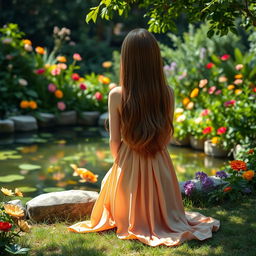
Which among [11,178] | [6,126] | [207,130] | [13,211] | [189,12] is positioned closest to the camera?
[13,211]

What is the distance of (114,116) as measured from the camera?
10.0 feet

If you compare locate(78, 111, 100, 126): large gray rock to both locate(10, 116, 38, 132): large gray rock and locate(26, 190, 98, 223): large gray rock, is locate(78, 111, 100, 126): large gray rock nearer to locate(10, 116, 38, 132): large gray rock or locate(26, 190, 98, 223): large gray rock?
locate(10, 116, 38, 132): large gray rock

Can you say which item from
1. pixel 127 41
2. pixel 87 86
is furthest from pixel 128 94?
pixel 87 86

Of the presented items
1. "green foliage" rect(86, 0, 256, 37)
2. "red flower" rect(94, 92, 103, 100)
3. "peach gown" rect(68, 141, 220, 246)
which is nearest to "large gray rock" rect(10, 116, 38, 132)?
"red flower" rect(94, 92, 103, 100)

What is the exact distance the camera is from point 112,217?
316 centimetres

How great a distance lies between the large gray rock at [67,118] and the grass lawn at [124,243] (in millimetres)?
4260

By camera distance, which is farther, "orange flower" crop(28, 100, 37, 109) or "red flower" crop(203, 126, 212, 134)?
"orange flower" crop(28, 100, 37, 109)

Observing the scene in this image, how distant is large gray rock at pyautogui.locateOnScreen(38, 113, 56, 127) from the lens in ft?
23.5

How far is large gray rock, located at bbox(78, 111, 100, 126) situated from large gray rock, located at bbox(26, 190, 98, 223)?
4.17 metres

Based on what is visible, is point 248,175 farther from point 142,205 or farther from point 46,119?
point 46,119

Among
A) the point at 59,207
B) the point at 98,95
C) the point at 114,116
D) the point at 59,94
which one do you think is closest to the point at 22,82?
the point at 59,94

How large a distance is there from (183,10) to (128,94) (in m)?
1.21

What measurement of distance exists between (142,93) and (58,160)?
2.74 metres

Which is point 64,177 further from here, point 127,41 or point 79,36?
point 79,36
